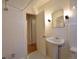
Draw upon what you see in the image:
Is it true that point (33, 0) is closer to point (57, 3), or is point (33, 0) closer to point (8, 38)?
point (57, 3)

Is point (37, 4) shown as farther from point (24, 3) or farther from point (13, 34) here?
point (13, 34)

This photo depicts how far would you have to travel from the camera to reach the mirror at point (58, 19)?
116 inches

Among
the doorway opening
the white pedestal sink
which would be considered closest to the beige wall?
the doorway opening

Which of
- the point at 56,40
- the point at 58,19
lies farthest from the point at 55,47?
the point at 58,19

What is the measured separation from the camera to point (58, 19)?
10.2 feet

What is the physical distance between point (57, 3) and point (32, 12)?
82 centimetres

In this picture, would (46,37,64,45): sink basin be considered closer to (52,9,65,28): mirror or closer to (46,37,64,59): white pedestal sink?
(46,37,64,59): white pedestal sink

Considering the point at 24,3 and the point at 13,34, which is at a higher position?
the point at 24,3

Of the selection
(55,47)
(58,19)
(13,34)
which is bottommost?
(55,47)

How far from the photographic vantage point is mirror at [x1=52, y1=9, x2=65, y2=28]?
9.66 feet

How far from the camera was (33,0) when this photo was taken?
3.24m

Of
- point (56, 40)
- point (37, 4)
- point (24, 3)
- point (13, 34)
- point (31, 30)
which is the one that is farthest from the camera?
point (31, 30)

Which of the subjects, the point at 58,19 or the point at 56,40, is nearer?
the point at 56,40

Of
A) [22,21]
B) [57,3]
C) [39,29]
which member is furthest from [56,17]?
[22,21]
